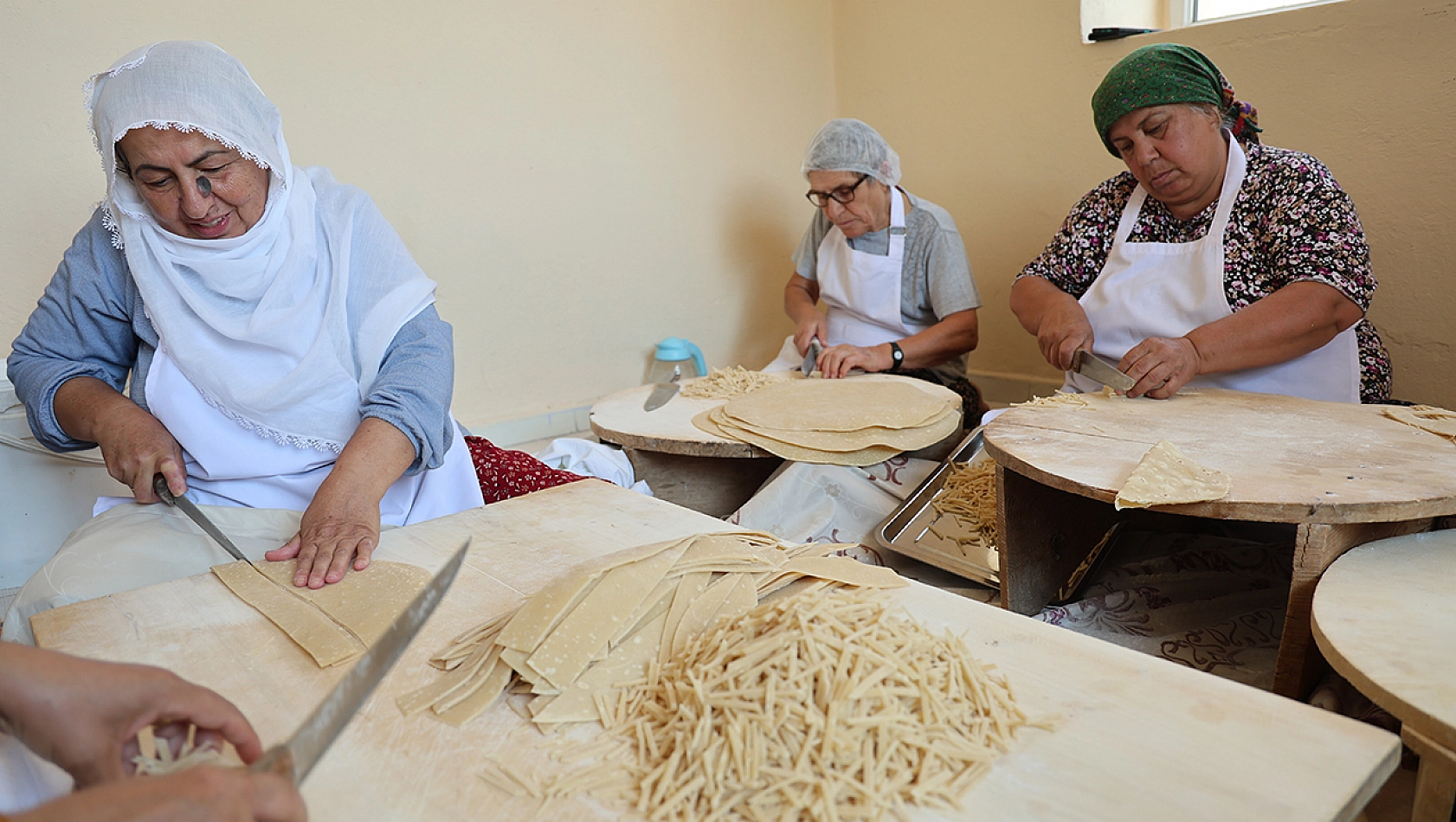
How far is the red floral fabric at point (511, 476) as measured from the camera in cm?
198

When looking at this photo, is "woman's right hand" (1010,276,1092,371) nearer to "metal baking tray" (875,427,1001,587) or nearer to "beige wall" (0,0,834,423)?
"metal baking tray" (875,427,1001,587)

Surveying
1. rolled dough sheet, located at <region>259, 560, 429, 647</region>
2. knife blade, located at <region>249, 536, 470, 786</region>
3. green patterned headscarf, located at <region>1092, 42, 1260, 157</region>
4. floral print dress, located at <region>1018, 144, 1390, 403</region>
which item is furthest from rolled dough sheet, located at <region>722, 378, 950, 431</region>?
knife blade, located at <region>249, 536, 470, 786</region>

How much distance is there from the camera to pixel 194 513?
153cm

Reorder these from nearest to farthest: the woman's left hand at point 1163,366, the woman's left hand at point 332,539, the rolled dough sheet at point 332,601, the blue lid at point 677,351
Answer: the rolled dough sheet at point 332,601
the woman's left hand at point 332,539
the woman's left hand at point 1163,366
the blue lid at point 677,351

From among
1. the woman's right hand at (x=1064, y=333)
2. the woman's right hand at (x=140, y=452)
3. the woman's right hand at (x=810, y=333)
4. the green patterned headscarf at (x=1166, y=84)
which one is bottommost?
the woman's right hand at (x=810, y=333)

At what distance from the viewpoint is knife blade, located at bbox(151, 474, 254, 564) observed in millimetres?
1438

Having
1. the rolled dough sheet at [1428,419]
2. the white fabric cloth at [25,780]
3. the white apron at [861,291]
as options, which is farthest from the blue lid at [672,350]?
the white fabric cloth at [25,780]

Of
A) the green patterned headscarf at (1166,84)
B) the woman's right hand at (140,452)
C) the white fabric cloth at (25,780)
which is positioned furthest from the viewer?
the green patterned headscarf at (1166,84)

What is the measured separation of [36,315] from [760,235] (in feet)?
11.0

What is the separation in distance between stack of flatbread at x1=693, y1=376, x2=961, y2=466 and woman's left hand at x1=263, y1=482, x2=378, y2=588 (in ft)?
3.95

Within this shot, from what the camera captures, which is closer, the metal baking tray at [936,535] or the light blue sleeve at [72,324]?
the light blue sleeve at [72,324]

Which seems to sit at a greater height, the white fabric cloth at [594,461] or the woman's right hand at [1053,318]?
the woman's right hand at [1053,318]

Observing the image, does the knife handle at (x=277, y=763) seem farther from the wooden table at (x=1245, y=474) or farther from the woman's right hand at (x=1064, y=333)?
the woman's right hand at (x=1064, y=333)

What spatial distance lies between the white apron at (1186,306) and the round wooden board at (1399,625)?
0.87 meters
